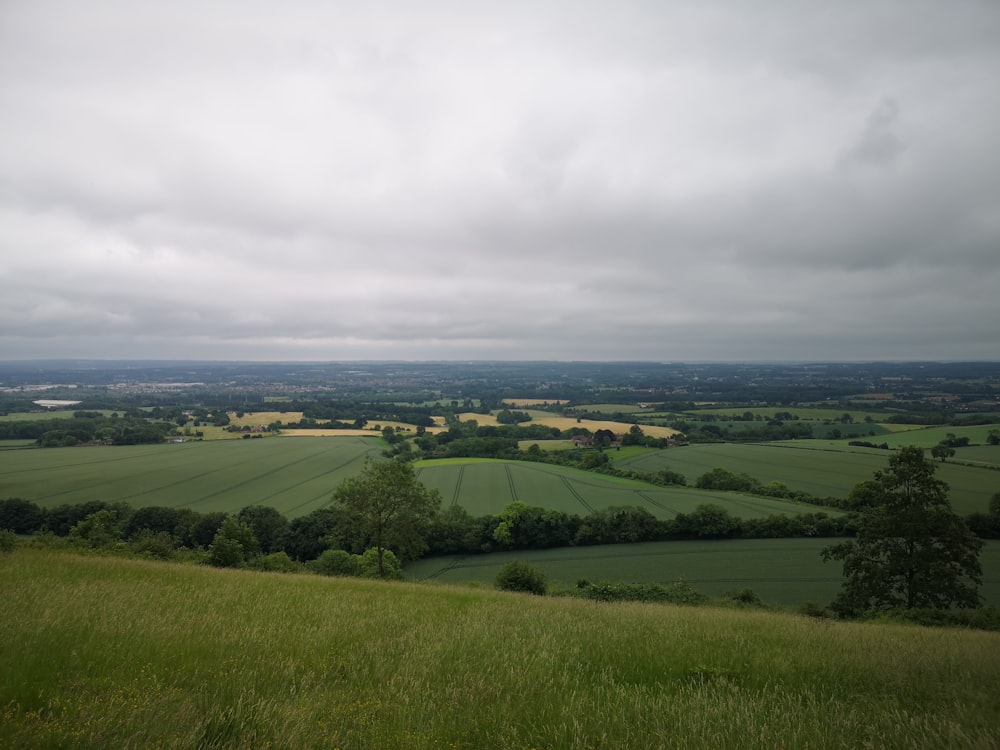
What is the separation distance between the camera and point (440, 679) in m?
5.00

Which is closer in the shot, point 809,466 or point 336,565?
point 336,565

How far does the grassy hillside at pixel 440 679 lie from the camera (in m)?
3.66

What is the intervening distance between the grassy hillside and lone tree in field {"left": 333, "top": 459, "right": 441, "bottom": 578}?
13248 millimetres

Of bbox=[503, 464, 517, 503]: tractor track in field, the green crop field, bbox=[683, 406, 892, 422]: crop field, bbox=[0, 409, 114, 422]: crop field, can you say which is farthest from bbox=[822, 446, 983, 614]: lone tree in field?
bbox=[0, 409, 114, 422]: crop field

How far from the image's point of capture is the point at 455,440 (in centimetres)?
8331

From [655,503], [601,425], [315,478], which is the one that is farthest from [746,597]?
[601,425]

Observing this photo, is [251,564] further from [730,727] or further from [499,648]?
[730,727]

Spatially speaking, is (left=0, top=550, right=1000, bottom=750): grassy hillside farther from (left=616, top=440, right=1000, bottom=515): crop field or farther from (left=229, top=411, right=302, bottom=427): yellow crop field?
(left=229, top=411, right=302, bottom=427): yellow crop field

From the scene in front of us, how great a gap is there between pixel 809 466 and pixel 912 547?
4096 centimetres

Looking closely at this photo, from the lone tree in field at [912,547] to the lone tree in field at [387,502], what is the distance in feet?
64.0

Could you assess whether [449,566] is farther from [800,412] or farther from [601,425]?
[800,412]

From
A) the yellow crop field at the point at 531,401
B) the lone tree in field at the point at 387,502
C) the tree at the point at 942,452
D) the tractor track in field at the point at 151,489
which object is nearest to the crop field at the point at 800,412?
the tree at the point at 942,452

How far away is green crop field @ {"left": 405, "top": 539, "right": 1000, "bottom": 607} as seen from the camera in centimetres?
2695

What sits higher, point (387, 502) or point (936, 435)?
point (387, 502)
